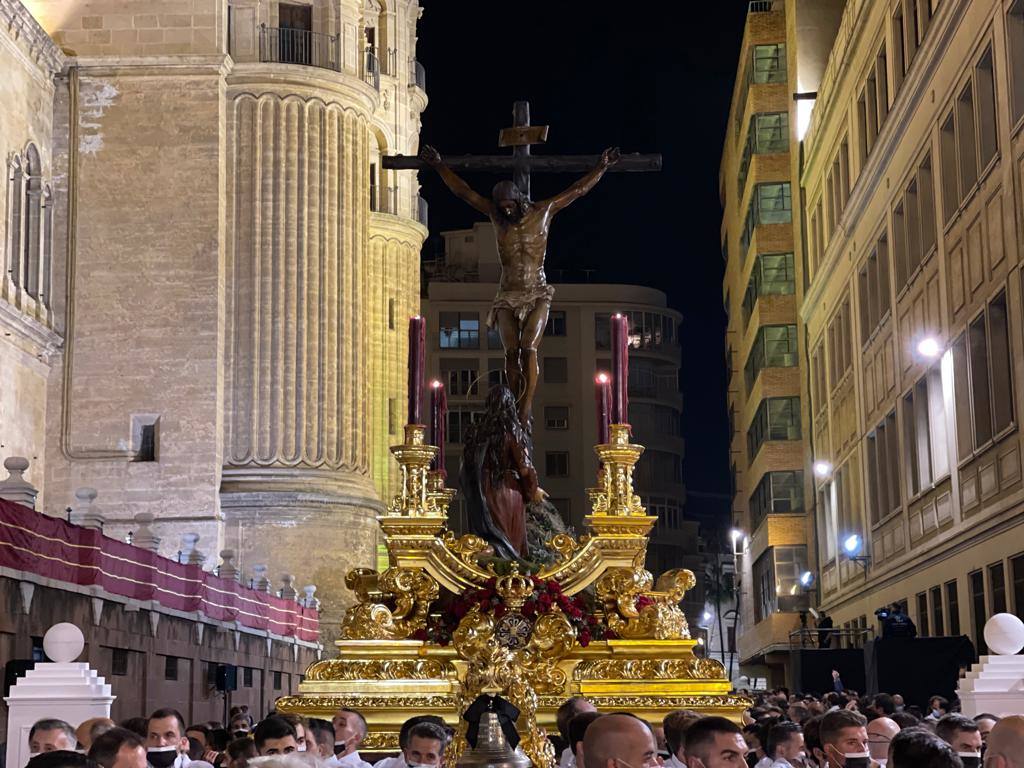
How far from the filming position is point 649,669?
14.0 metres

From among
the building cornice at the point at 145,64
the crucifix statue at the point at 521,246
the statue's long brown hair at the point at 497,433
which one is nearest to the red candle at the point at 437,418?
the crucifix statue at the point at 521,246

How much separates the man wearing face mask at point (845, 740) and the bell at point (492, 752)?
1513 mm

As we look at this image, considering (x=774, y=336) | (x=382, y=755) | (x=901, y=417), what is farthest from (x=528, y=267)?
(x=774, y=336)

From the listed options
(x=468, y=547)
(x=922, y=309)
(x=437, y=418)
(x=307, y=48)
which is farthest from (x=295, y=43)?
(x=468, y=547)

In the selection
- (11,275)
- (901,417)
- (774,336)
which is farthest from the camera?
(774,336)

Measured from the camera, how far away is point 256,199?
1885 inches

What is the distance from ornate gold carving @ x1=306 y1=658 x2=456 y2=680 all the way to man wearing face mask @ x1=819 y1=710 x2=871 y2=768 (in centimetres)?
617

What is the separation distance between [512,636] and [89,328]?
33944mm

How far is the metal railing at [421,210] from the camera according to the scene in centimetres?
6316

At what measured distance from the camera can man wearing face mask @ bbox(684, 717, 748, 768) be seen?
23.5 feet

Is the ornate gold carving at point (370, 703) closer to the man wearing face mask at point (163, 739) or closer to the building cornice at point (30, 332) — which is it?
the man wearing face mask at point (163, 739)

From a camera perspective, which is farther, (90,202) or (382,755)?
(90,202)

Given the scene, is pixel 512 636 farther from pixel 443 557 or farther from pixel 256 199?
pixel 256 199

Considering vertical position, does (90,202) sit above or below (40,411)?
above
